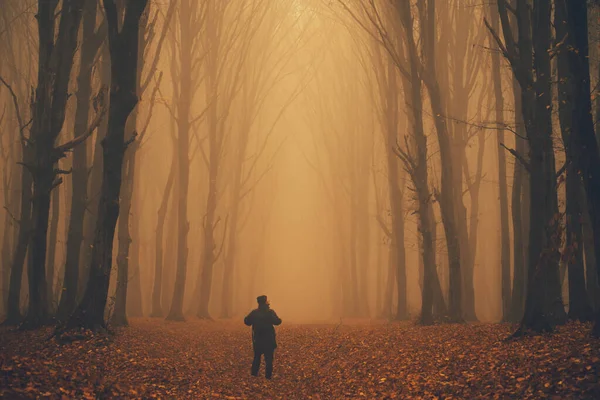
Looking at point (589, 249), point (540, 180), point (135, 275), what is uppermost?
point (540, 180)

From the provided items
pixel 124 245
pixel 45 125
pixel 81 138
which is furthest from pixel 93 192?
pixel 81 138

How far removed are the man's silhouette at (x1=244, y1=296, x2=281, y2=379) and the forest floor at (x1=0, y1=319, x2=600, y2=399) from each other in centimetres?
33

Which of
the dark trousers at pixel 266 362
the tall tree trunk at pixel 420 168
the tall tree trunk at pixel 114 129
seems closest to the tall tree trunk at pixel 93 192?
the tall tree trunk at pixel 114 129

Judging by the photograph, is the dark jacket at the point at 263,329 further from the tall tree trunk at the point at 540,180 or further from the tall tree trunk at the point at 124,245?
the tall tree trunk at the point at 124,245

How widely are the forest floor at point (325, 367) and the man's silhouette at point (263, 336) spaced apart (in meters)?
0.33

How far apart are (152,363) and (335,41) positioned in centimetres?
2427

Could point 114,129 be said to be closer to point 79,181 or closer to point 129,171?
point 79,181

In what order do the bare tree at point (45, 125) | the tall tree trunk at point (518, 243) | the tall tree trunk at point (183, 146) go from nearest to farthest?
the bare tree at point (45, 125)
the tall tree trunk at point (518, 243)
the tall tree trunk at point (183, 146)

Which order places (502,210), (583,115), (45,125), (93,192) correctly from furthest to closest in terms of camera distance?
(502,210) < (93,192) < (45,125) < (583,115)

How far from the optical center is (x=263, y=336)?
10.4 metres

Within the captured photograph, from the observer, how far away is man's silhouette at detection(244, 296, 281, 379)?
10.3 m

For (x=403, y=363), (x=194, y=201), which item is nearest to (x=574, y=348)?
(x=403, y=363)

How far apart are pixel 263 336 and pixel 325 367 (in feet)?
4.84

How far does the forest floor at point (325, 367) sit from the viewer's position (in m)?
6.32
